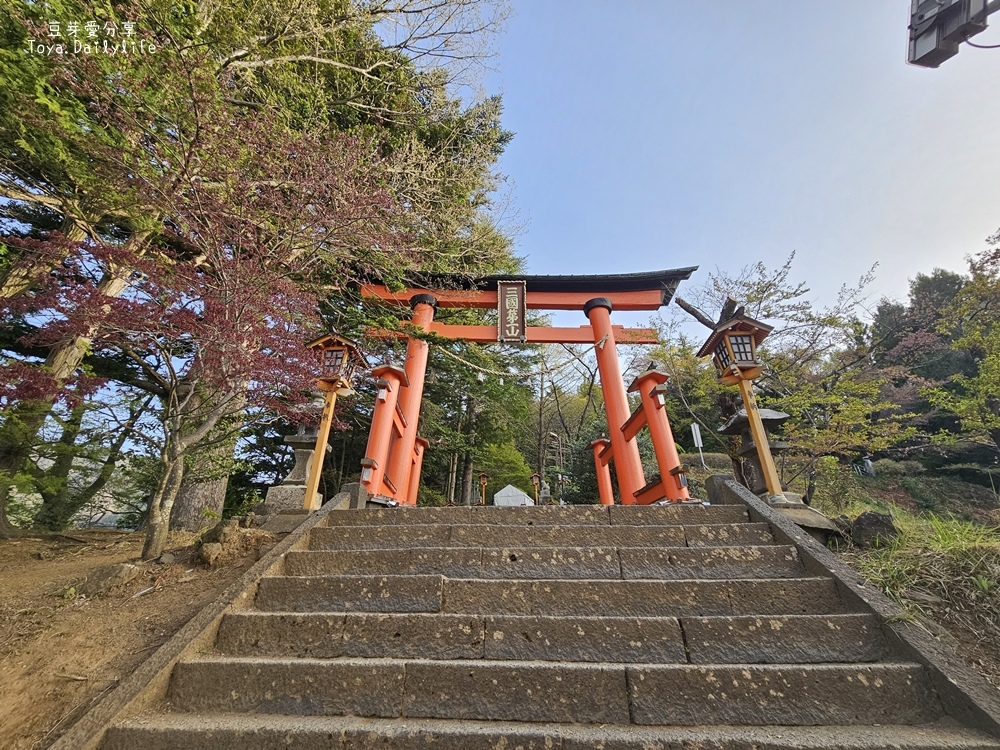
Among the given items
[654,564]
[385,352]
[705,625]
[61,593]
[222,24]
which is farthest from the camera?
[385,352]

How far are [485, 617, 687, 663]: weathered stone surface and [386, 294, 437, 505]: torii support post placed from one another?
10.2ft

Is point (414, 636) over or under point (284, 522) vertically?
under

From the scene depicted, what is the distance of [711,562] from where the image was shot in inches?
97.1

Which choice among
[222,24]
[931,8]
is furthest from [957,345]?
[222,24]

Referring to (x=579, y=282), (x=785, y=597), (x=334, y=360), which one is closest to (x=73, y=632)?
(x=334, y=360)

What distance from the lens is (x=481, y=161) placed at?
7156 millimetres

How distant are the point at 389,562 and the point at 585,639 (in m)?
1.34

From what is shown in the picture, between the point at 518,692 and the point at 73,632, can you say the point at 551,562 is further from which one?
the point at 73,632

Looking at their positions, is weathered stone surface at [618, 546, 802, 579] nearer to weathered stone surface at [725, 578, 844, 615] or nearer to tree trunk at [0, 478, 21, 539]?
weathered stone surface at [725, 578, 844, 615]

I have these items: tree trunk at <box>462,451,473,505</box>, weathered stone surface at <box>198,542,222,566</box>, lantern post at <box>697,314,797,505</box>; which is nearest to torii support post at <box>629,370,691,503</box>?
lantern post at <box>697,314,797,505</box>

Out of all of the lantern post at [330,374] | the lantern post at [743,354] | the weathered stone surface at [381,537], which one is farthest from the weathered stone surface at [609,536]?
the lantern post at [330,374]

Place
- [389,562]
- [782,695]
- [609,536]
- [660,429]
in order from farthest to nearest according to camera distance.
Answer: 1. [660,429]
2. [609,536]
3. [389,562]
4. [782,695]

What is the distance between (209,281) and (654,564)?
179 inches

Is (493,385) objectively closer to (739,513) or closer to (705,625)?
(739,513)
